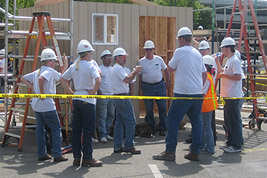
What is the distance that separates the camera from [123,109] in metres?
8.40

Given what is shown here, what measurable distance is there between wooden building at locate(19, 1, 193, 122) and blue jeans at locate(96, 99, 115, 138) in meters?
0.97

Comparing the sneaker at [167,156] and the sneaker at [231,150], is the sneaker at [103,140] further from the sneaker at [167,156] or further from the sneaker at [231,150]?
the sneaker at [231,150]

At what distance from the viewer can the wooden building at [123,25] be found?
10.3 metres

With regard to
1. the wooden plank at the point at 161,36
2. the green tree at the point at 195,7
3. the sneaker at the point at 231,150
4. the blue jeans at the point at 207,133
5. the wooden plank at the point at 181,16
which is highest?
the green tree at the point at 195,7

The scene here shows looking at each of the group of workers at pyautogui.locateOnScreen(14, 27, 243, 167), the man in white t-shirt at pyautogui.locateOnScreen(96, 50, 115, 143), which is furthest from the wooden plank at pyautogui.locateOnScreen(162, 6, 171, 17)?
the group of workers at pyautogui.locateOnScreen(14, 27, 243, 167)

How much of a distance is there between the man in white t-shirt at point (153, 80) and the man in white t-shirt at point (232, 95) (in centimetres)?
188

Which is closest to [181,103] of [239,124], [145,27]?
[239,124]

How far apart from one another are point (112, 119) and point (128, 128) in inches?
71.0

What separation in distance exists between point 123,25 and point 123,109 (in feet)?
9.61

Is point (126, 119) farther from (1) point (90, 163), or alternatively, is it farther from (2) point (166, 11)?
(2) point (166, 11)

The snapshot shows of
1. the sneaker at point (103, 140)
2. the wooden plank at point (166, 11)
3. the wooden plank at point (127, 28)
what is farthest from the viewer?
the wooden plank at point (166, 11)

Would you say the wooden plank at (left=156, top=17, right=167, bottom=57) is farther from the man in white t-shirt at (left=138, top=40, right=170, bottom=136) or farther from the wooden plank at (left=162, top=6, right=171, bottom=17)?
the man in white t-shirt at (left=138, top=40, right=170, bottom=136)

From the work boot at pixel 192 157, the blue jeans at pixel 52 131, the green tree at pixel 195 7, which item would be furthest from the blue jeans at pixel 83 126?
the green tree at pixel 195 7

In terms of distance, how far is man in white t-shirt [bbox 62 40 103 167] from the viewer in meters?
7.35
